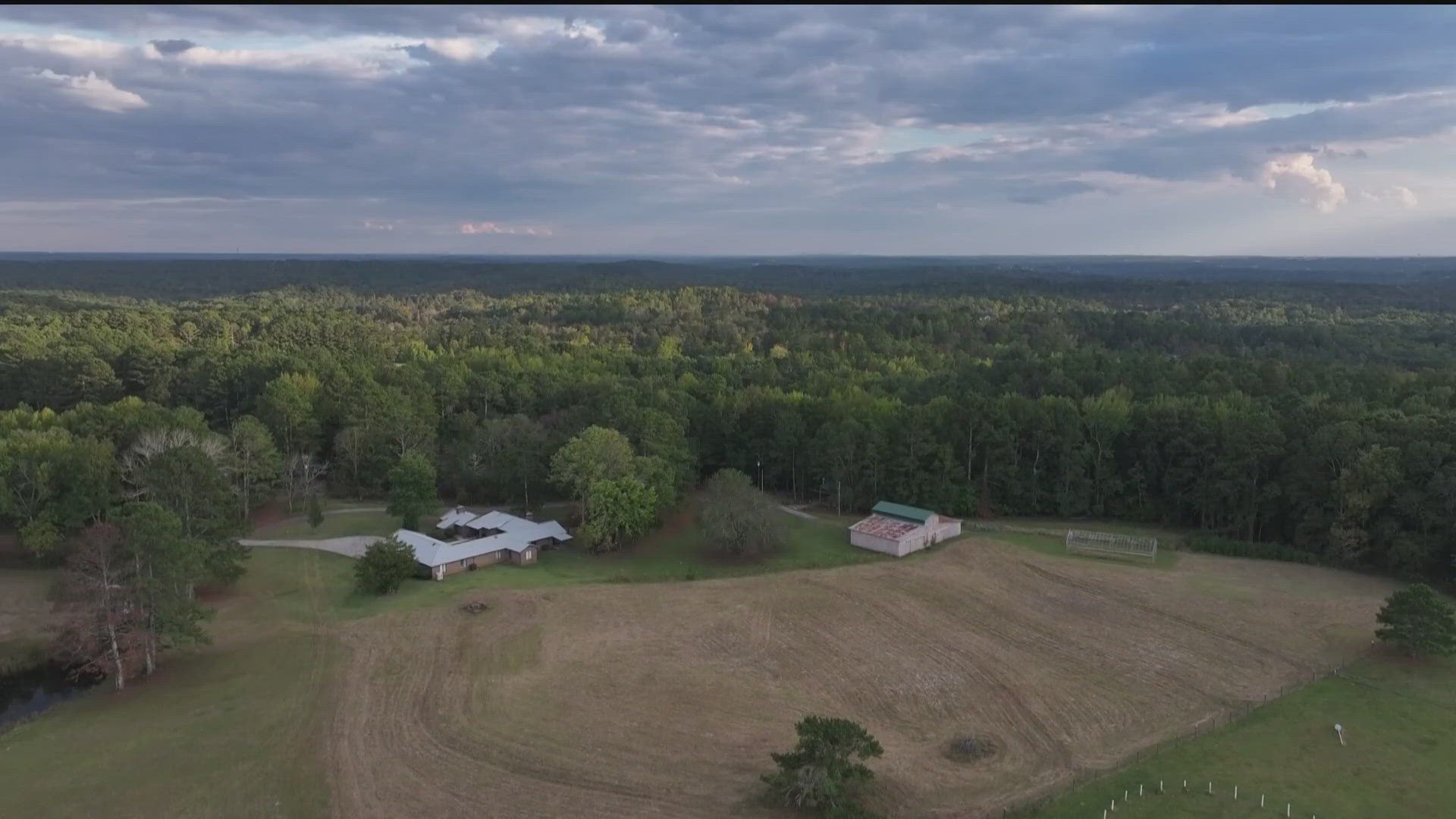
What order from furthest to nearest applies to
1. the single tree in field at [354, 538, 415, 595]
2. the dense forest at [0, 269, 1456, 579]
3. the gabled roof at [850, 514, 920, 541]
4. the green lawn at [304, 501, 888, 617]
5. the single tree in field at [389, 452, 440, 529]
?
the single tree in field at [389, 452, 440, 529] → the gabled roof at [850, 514, 920, 541] → the dense forest at [0, 269, 1456, 579] → the green lawn at [304, 501, 888, 617] → the single tree in field at [354, 538, 415, 595]

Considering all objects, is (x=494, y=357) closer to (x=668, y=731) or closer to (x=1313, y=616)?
(x=668, y=731)

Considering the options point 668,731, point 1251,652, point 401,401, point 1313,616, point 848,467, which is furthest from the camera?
point 401,401

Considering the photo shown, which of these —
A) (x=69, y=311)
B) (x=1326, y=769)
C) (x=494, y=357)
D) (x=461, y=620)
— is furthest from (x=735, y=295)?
(x=1326, y=769)

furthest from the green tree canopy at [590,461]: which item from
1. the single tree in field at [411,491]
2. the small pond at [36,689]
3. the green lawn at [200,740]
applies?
the small pond at [36,689]

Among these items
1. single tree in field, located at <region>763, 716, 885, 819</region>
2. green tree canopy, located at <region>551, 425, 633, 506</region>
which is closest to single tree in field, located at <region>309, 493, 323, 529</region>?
green tree canopy, located at <region>551, 425, 633, 506</region>

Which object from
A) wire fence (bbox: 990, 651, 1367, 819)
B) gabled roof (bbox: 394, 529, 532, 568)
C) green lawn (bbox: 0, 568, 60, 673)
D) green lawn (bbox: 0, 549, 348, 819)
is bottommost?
green lawn (bbox: 0, 568, 60, 673)

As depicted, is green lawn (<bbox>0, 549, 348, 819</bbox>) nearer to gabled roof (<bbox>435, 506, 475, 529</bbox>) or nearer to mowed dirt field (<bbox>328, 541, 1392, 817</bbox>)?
mowed dirt field (<bbox>328, 541, 1392, 817</bbox>)
